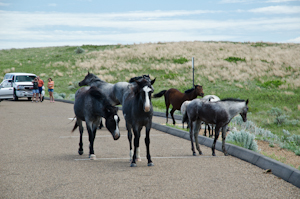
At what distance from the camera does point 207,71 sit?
49.3m

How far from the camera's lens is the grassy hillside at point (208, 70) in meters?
30.3

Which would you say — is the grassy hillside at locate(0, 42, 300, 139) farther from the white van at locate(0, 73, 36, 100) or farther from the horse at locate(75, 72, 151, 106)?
the horse at locate(75, 72, 151, 106)

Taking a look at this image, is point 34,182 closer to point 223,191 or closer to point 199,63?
point 223,191

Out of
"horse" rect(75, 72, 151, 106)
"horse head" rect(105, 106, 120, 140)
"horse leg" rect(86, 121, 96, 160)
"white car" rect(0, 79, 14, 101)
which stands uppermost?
"horse" rect(75, 72, 151, 106)

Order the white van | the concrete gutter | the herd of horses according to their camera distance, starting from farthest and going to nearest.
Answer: the white van → the herd of horses → the concrete gutter

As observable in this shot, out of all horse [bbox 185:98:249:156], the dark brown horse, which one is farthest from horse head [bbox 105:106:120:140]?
the dark brown horse

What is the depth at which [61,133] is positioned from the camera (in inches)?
541

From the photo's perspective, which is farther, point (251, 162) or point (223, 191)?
point (251, 162)

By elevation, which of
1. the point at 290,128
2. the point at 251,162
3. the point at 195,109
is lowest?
the point at 290,128

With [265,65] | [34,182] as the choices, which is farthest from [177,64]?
[34,182]

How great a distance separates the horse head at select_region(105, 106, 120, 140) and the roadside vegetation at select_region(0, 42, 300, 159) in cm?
1155

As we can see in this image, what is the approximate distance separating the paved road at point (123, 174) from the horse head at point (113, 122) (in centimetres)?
68

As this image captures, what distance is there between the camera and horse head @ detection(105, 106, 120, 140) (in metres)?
8.42

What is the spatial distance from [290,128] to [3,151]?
1383 centimetres
